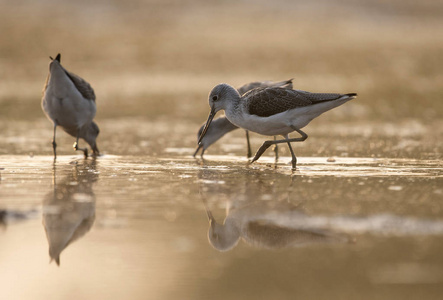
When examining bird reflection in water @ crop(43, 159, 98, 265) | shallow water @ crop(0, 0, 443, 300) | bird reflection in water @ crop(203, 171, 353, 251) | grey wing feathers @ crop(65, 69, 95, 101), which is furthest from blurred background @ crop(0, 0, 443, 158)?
bird reflection in water @ crop(203, 171, 353, 251)

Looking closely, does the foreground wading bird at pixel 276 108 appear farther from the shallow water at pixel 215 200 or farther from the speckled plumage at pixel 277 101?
the shallow water at pixel 215 200

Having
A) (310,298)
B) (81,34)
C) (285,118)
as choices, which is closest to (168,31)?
(81,34)

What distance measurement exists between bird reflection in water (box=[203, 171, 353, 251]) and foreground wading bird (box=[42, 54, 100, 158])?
437 centimetres

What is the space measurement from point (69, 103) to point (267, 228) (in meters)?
5.80

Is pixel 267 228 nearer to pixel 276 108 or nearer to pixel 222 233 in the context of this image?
pixel 222 233

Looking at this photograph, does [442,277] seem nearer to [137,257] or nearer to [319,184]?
[137,257]

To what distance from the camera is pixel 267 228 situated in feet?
21.2

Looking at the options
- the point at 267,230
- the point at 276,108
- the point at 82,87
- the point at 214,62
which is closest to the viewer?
the point at 267,230

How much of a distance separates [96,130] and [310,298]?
8.24 meters

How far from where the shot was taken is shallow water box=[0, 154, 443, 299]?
5.09m

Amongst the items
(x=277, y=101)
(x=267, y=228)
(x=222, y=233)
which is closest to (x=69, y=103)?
(x=277, y=101)

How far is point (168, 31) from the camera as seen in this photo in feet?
107

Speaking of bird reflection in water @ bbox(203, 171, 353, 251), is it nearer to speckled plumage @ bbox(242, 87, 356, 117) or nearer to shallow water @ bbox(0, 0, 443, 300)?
shallow water @ bbox(0, 0, 443, 300)

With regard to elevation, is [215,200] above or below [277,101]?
below
